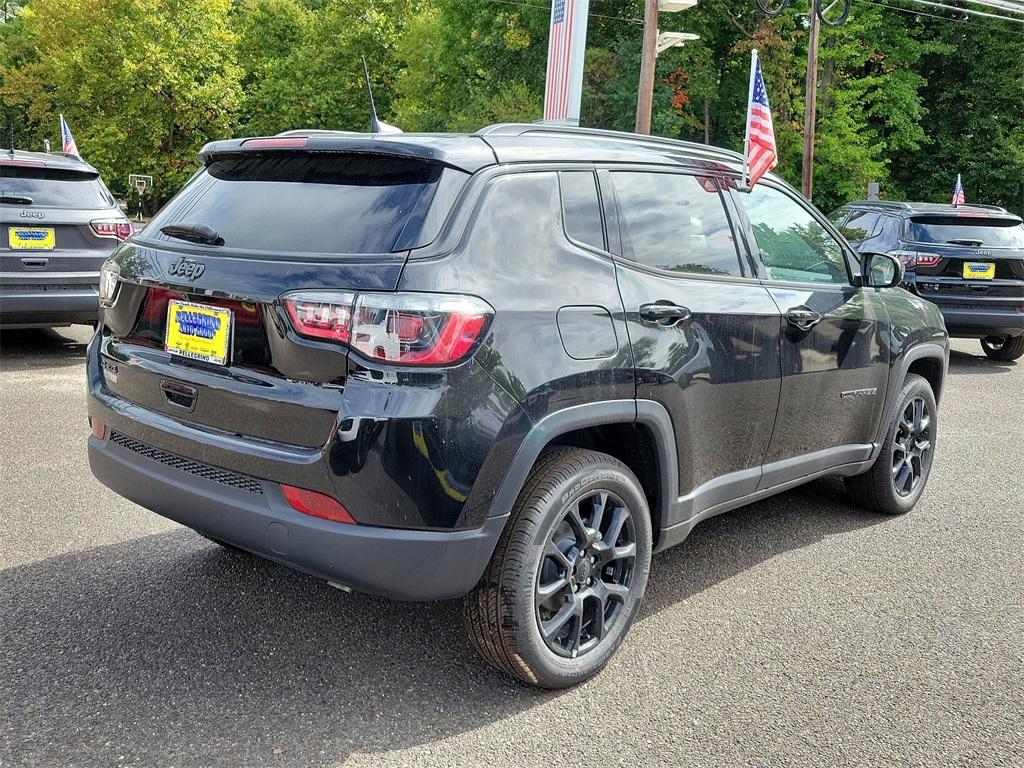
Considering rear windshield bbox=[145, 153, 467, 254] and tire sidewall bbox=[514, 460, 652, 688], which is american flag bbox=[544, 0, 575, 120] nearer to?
rear windshield bbox=[145, 153, 467, 254]

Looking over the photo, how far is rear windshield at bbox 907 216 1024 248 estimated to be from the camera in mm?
10438

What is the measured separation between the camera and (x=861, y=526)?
4961mm

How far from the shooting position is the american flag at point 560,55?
14.6m

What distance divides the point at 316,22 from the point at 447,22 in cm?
1113

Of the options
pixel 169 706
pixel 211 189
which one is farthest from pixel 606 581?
pixel 211 189

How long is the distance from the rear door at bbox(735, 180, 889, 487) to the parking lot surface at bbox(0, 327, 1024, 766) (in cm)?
57

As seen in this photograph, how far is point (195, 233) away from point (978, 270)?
9.47m

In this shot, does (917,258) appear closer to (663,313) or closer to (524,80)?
(663,313)

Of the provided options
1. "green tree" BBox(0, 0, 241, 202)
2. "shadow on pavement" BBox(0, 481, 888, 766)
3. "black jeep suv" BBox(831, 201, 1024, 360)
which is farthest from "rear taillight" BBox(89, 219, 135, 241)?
"green tree" BBox(0, 0, 241, 202)

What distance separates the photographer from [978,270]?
10.4m

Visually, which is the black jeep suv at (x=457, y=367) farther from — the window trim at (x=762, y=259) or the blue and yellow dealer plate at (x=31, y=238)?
the blue and yellow dealer plate at (x=31, y=238)

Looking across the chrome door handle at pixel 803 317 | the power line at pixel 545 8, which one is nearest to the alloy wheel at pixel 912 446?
the chrome door handle at pixel 803 317

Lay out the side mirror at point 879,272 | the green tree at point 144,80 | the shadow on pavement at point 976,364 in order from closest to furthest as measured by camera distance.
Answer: the side mirror at point 879,272, the shadow on pavement at point 976,364, the green tree at point 144,80

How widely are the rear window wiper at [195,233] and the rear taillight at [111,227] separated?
538 centimetres
